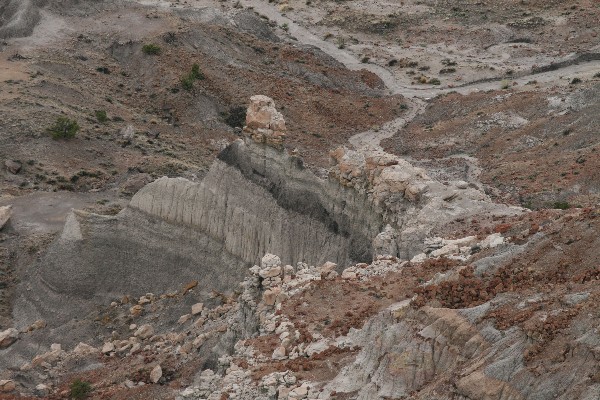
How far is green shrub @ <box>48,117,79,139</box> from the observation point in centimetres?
7481

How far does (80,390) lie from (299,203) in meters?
14.5

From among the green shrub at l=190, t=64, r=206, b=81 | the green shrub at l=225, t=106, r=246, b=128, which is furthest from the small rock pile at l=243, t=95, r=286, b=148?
the green shrub at l=190, t=64, r=206, b=81

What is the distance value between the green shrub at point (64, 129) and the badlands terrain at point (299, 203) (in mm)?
331

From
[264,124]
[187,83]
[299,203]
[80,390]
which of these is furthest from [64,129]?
[80,390]

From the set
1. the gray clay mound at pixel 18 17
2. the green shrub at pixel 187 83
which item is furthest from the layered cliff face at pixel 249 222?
the gray clay mound at pixel 18 17

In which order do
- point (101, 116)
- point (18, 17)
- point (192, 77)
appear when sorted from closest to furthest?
point (101, 116) → point (192, 77) → point (18, 17)

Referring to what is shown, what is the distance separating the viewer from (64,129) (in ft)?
247

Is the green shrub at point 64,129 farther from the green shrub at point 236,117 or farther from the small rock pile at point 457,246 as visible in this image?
the small rock pile at point 457,246

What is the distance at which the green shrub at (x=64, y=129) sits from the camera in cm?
7481

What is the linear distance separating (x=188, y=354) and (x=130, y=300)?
11.9 metres

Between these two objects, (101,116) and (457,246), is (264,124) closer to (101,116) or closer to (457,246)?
(457,246)

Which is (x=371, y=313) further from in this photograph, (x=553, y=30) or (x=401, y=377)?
(x=553, y=30)

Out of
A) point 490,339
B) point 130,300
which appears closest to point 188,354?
point 130,300

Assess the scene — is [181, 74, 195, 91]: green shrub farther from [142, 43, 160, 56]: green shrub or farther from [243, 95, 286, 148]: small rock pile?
[243, 95, 286, 148]: small rock pile
